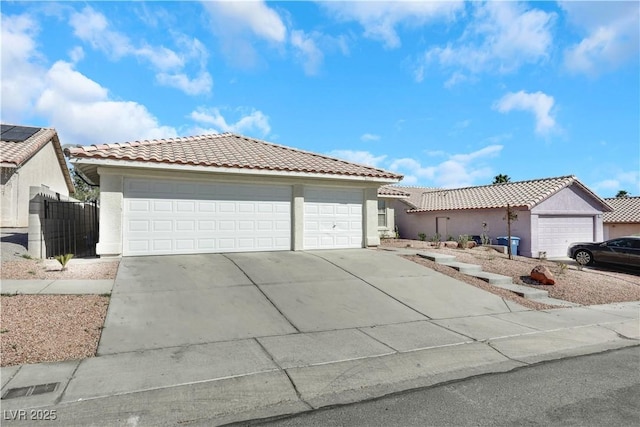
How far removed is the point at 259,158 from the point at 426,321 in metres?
8.32

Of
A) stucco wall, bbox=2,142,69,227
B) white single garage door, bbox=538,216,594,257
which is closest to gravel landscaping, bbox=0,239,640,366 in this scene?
stucco wall, bbox=2,142,69,227

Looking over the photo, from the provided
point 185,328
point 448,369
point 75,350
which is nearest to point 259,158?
point 185,328

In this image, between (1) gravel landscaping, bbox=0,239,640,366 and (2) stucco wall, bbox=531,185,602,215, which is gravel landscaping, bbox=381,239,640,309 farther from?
(2) stucco wall, bbox=531,185,602,215

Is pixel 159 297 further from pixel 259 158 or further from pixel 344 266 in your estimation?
pixel 259 158

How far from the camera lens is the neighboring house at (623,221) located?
29.4 metres

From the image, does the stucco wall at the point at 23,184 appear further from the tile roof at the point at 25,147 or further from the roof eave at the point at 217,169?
the roof eave at the point at 217,169

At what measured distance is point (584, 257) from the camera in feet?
59.5

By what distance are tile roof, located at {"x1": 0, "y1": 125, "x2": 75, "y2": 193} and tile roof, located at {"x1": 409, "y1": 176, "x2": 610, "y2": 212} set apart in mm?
22407

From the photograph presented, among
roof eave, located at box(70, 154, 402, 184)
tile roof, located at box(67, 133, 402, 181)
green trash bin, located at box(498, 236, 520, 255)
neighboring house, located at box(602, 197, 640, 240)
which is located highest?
tile roof, located at box(67, 133, 402, 181)

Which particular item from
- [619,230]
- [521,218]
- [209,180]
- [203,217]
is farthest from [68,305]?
[619,230]

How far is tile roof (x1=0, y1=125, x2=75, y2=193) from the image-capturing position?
52.5 ft

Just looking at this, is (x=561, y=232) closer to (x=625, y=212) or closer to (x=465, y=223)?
(x=465, y=223)

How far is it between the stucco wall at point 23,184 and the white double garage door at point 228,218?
28.3ft

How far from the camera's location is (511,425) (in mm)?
3852
